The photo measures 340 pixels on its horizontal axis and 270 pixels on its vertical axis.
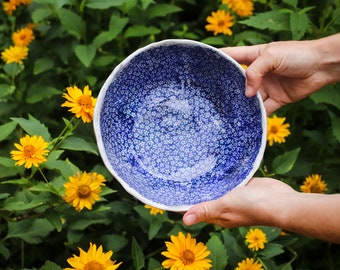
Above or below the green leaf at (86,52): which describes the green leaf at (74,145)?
below

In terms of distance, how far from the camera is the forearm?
1095 millimetres

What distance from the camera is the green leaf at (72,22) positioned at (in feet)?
5.77

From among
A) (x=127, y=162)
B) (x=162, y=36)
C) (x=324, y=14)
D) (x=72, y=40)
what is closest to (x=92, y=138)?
(x=127, y=162)

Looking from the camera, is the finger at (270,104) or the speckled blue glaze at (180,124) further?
the finger at (270,104)

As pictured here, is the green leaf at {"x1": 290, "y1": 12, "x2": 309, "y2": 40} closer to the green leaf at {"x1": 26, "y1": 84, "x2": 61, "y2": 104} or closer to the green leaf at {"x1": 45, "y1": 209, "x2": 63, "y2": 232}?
the green leaf at {"x1": 26, "y1": 84, "x2": 61, "y2": 104}

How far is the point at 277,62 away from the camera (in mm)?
1431

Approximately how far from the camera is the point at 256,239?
1376mm

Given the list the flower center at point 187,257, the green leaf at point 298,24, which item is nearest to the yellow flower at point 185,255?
the flower center at point 187,257

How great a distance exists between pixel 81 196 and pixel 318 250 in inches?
38.7

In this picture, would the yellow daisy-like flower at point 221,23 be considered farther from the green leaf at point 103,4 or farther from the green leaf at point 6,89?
the green leaf at point 6,89

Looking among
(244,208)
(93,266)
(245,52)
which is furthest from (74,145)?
(245,52)

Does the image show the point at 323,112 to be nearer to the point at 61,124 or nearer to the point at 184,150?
the point at 184,150

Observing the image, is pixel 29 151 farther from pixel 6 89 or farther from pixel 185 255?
pixel 6 89

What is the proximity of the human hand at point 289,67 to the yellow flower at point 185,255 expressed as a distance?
445 mm
